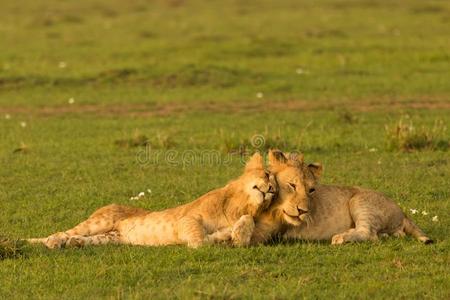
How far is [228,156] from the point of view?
40.5 ft

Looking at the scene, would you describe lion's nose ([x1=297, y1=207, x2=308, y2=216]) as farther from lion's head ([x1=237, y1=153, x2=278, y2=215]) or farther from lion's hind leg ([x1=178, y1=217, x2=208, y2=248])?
lion's hind leg ([x1=178, y1=217, x2=208, y2=248])

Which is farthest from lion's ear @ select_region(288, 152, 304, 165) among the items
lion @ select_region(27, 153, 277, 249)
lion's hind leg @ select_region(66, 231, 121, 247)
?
lion's hind leg @ select_region(66, 231, 121, 247)

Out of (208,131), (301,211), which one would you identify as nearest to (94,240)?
(301,211)

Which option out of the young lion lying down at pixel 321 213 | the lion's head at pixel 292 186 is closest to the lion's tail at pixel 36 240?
the young lion lying down at pixel 321 213

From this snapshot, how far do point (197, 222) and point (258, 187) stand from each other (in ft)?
1.70

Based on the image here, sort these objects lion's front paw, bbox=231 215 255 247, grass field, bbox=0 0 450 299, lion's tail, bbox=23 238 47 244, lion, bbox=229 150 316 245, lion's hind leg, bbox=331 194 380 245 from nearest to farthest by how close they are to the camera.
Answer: grass field, bbox=0 0 450 299, lion's front paw, bbox=231 215 255 247, lion, bbox=229 150 316 245, lion's hind leg, bbox=331 194 380 245, lion's tail, bbox=23 238 47 244

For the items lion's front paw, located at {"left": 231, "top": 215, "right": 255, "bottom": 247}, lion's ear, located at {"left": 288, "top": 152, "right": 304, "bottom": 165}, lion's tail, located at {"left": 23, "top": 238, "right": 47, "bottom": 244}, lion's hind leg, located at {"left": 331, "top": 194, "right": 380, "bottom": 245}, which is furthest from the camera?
lion's tail, located at {"left": 23, "top": 238, "right": 47, "bottom": 244}

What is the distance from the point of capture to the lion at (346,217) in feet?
24.1

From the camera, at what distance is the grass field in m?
6.47

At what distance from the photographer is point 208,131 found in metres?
14.4

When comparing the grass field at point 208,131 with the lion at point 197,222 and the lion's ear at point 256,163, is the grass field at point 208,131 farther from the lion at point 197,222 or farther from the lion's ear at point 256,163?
the lion's ear at point 256,163

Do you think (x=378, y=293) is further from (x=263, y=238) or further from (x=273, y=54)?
(x=273, y=54)

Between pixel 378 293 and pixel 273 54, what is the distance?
18.1m

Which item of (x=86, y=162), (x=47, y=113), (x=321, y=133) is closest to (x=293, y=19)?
(x=47, y=113)
